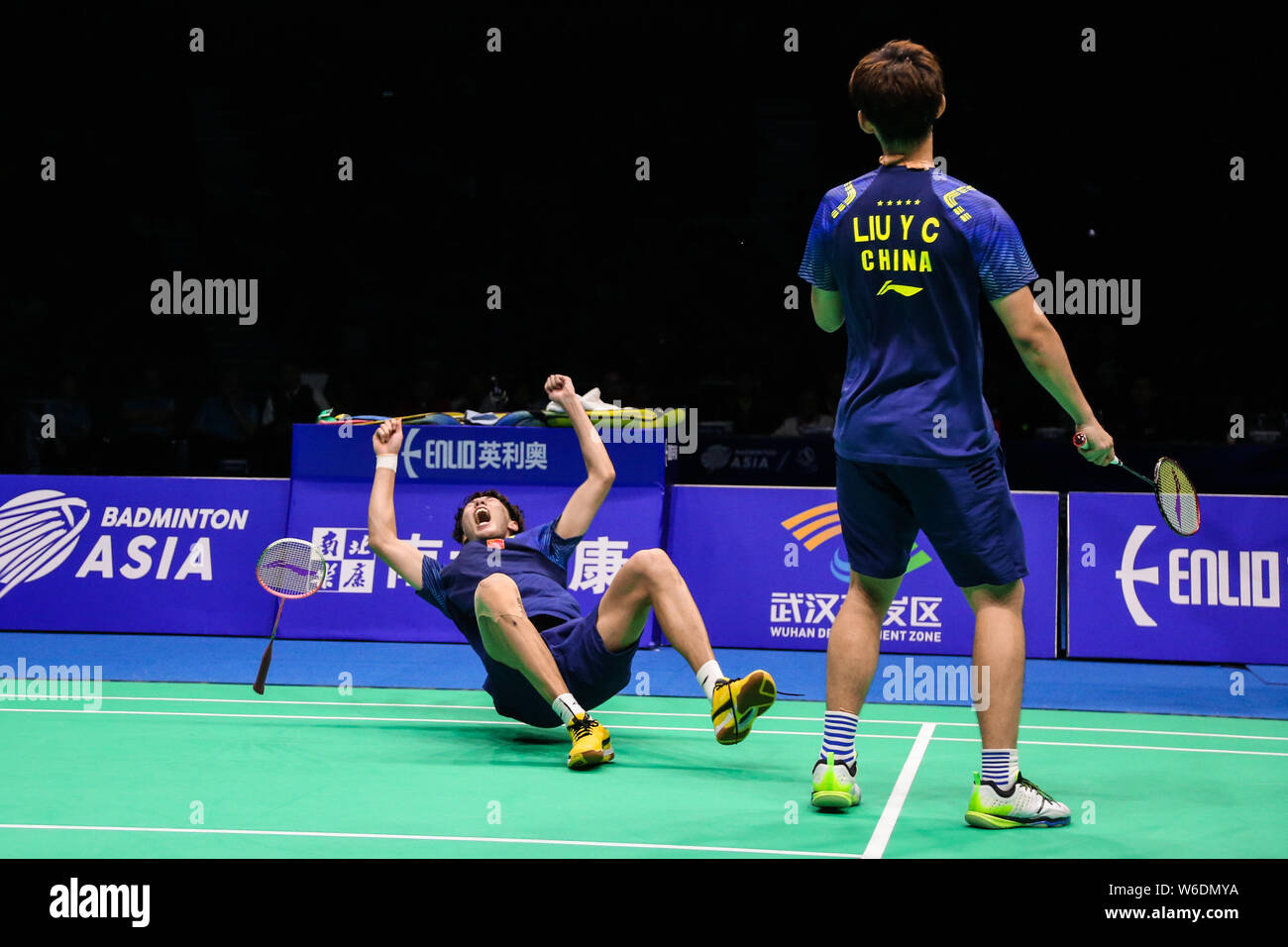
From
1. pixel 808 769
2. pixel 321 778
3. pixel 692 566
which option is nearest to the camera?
pixel 321 778

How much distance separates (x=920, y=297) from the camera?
3400 mm

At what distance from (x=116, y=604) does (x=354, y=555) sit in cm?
128

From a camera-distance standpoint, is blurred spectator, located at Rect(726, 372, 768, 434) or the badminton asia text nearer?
the badminton asia text

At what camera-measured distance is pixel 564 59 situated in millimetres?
13766

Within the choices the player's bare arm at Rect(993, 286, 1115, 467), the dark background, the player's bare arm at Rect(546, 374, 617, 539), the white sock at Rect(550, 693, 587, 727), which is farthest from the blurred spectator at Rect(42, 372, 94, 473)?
the player's bare arm at Rect(993, 286, 1115, 467)

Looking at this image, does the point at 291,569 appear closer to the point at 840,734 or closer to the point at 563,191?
the point at 840,734

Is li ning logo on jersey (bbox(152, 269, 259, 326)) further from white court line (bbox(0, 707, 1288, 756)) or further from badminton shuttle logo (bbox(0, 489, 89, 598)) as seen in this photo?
white court line (bbox(0, 707, 1288, 756))

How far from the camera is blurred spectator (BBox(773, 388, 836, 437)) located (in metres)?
10.7

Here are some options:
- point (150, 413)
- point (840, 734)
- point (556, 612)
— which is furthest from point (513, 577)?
point (150, 413)

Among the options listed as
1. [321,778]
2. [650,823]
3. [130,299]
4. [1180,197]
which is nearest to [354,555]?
[321,778]

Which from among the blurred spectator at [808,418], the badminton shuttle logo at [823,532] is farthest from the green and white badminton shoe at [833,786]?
the blurred spectator at [808,418]

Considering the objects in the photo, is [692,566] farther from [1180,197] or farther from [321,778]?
[1180,197]

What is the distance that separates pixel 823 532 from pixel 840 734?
333 cm

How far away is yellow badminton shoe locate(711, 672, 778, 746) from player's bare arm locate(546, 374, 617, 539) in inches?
40.6
